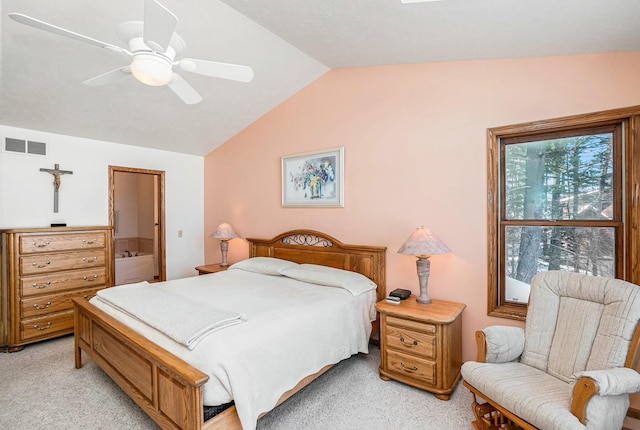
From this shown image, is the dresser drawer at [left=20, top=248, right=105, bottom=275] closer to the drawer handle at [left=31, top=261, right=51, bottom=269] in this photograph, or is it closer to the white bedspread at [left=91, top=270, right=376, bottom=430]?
the drawer handle at [left=31, top=261, right=51, bottom=269]

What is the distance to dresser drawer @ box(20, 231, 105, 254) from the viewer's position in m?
3.28

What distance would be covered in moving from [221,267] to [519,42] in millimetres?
4188

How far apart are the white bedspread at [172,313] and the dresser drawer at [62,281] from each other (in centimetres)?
131

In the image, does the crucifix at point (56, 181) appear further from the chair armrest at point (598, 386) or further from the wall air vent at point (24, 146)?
the chair armrest at point (598, 386)

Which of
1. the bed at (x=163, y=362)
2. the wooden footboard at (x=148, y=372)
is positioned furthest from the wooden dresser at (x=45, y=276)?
the wooden footboard at (x=148, y=372)

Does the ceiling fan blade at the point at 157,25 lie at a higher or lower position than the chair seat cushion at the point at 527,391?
higher

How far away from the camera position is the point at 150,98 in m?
3.50

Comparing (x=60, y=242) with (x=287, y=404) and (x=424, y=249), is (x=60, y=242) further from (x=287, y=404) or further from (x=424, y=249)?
(x=424, y=249)

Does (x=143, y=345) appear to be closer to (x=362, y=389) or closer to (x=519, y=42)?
(x=362, y=389)

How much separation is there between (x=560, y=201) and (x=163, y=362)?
9.92 feet

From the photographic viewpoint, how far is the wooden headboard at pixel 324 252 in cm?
329

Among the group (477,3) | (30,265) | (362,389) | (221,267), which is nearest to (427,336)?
(362,389)

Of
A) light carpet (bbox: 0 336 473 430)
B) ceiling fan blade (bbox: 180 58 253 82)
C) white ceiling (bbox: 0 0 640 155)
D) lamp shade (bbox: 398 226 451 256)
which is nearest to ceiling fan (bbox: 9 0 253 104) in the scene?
ceiling fan blade (bbox: 180 58 253 82)

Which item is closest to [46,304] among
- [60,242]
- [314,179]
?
[60,242]
